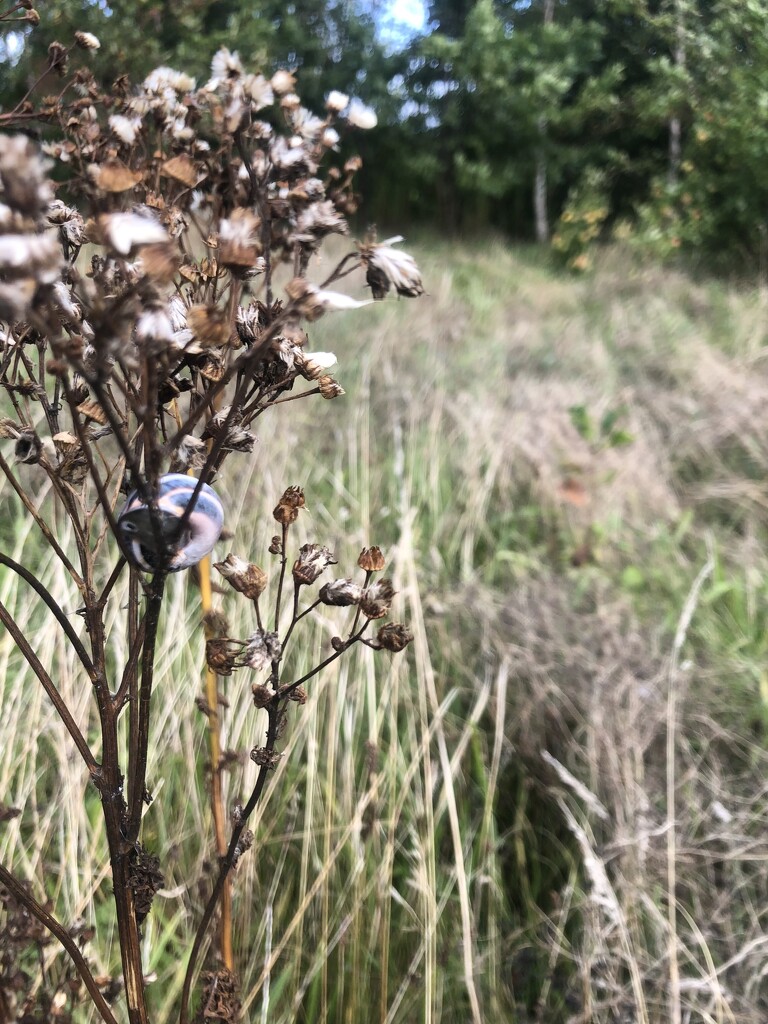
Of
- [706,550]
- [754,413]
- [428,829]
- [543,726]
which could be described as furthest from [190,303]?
[754,413]

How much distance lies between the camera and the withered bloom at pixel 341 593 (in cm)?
44

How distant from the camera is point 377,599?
0.44 m

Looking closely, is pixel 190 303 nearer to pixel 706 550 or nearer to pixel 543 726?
pixel 543 726

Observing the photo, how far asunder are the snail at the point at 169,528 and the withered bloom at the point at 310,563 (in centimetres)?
7

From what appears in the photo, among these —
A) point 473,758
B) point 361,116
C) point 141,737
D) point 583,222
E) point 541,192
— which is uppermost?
point 541,192

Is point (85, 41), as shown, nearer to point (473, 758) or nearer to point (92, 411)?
point (92, 411)

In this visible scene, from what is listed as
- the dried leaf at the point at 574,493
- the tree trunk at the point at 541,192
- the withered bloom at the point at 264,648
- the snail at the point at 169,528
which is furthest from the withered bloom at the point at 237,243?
the tree trunk at the point at 541,192

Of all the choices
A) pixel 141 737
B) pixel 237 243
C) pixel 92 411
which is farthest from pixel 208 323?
pixel 141 737

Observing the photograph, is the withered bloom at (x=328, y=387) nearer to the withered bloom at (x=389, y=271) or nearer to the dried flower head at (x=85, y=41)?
the withered bloom at (x=389, y=271)

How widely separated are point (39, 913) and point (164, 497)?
10.3 inches

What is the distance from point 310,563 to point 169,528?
11 cm

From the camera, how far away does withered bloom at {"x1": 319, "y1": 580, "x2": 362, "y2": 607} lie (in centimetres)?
44

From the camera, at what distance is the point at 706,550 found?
6.20 ft

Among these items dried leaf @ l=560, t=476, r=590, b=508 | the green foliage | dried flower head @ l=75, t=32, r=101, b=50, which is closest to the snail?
dried flower head @ l=75, t=32, r=101, b=50
